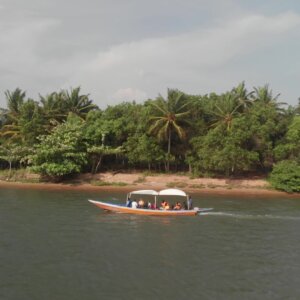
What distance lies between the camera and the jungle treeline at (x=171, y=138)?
2165 inches

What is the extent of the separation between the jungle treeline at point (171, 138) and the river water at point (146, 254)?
17.0 m

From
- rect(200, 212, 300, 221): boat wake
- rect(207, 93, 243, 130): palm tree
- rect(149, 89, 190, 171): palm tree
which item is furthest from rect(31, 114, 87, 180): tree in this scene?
rect(200, 212, 300, 221): boat wake

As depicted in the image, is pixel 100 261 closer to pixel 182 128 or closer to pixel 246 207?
pixel 246 207

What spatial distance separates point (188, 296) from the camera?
57.2ft

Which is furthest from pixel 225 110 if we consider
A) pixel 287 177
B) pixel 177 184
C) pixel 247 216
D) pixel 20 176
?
pixel 20 176

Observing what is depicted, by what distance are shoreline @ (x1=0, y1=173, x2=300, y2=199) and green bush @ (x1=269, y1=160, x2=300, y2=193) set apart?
2.84ft

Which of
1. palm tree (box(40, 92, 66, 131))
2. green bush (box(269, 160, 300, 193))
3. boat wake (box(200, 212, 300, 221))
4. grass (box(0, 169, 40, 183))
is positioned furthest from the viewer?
palm tree (box(40, 92, 66, 131))

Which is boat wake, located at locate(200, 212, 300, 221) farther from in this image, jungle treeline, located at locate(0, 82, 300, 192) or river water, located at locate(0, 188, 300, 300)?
jungle treeline, located at locate(0, 82, 300, 192)

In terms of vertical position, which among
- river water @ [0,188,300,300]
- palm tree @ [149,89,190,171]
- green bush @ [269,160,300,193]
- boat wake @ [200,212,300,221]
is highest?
palm tree @ [149,89,190,171]

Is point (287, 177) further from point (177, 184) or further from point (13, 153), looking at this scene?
point (13, 153)

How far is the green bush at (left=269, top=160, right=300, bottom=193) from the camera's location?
50938mm

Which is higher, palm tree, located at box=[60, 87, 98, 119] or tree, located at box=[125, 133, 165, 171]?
palm tree, located at box=[60, 87, 98, 119]

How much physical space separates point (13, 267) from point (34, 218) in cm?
1239

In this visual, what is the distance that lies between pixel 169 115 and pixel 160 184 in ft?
30.3
